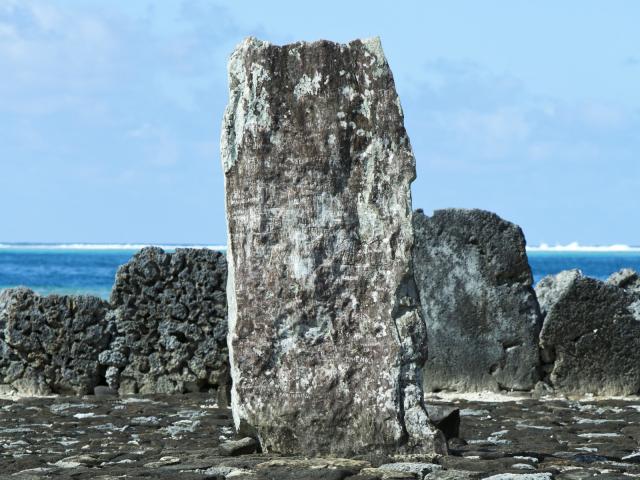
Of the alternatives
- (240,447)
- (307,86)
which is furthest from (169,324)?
(307,86)

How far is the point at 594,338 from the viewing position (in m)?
13.8

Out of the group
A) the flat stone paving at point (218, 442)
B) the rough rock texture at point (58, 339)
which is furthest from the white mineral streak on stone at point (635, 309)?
the rough rock texture at point (58, 339)

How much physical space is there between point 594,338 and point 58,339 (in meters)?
6.50

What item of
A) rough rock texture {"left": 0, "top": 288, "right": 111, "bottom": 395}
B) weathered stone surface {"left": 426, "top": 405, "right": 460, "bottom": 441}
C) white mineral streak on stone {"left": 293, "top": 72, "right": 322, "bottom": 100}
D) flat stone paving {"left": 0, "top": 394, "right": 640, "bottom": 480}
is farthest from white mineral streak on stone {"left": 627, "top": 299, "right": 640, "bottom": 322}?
white mineral streak on stone {"left": 293, "top": 72, "right": 322, "bottom": 100}

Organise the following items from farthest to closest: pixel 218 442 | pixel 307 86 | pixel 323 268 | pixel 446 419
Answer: pixel 218 442
pixel 446 419
pixel 307 86
pixel 323 268

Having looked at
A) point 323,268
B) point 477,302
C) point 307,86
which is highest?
point 307,86

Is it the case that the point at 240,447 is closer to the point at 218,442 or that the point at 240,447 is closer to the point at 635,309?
the point at 218,442

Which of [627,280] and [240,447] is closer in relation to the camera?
[240,447]

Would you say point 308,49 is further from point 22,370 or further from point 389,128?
point 22,370

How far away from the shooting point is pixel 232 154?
8.21 m

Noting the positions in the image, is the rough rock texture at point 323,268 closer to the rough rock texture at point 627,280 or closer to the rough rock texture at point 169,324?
the rough rock texture at point 169,324

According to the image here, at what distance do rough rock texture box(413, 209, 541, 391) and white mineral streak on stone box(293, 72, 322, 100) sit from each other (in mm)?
6029

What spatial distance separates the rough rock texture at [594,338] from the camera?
1373 centimetres

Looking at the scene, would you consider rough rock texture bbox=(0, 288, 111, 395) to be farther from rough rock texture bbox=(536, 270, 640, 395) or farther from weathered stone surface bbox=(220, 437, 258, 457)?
weathered stone surface bbox=(220, 437, 258, 457)
